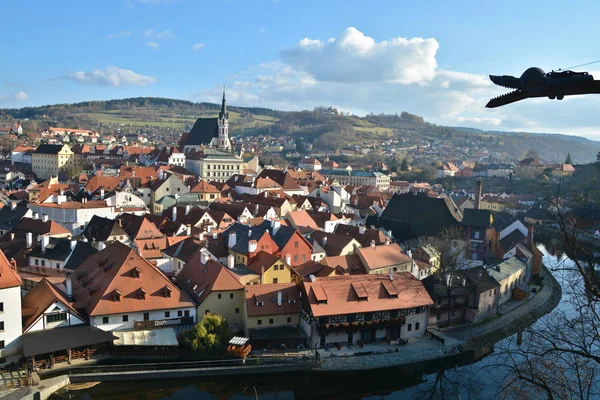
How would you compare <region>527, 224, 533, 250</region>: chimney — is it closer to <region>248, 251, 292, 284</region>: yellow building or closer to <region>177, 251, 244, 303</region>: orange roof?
<region>248, 251, 292, 284</region>: yellow building

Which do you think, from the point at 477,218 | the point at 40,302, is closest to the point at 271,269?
the point at 40,302

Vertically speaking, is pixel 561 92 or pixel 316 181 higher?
pixel 561 92

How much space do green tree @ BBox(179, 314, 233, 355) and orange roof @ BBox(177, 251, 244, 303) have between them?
189 centimetres

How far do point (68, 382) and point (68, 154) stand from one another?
64.8m

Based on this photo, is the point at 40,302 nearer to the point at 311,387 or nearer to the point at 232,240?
the point at 232,240

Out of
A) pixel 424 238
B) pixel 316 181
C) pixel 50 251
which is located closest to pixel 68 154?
pixel 316 181

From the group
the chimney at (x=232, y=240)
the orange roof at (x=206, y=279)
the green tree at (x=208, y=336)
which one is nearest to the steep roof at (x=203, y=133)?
the chimney at (x=232, y=240)

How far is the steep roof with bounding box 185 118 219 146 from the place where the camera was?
97.9 m

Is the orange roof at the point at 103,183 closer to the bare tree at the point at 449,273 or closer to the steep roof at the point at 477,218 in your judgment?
the bare tree at the point at 449,273

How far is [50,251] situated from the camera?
32.1 m

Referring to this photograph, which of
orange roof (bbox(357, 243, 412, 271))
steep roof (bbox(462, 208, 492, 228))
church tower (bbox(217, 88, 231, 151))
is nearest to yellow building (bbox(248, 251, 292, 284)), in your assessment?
orange roof (bbox(357, 243, 412, 271))

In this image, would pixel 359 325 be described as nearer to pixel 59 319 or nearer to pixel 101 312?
pixel 101 312

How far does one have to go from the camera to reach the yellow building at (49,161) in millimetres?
76125

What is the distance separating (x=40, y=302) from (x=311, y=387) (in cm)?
1312
